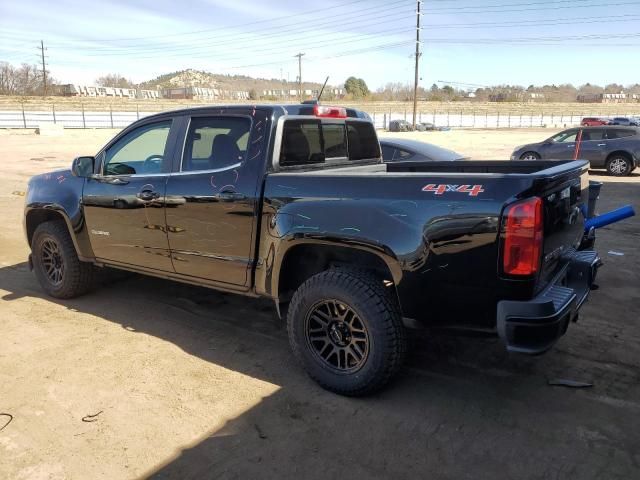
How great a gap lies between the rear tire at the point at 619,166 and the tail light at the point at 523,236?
15632 millimetres

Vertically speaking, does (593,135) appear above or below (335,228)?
above

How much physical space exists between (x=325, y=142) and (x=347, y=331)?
1.65 m

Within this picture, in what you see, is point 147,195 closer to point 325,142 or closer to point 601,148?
point 325,142

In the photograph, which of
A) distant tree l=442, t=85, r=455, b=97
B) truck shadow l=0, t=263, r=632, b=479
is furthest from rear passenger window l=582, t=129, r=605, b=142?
distant tree l=442, t=85, r=455, b=97

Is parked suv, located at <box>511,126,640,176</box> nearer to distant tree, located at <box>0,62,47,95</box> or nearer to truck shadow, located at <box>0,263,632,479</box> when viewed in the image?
truck shadow, located at <box>0,263,632,479</box>

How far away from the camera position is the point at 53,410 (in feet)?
10.9

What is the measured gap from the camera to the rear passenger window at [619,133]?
16312mm

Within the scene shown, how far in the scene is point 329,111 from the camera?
14.1 feet

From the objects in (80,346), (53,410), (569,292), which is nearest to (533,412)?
(569,292)

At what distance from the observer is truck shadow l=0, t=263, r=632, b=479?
2777mm

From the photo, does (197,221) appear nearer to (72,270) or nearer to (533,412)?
(72,270)

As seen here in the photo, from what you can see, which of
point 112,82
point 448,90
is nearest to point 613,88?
point 448,90

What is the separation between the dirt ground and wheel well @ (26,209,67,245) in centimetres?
99

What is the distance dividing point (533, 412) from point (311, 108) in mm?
2631
